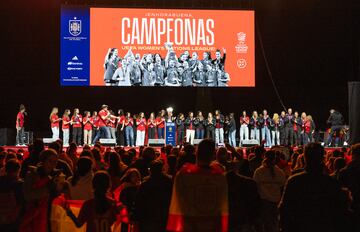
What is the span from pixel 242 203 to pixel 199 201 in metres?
0.77

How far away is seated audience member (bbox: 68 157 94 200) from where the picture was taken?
5.35 metres

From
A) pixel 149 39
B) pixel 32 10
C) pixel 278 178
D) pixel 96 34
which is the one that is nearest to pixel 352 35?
pixel 149 39

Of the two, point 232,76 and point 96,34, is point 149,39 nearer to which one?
point 96,34

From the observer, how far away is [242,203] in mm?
4828

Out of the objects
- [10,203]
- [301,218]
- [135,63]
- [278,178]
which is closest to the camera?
[301,218]

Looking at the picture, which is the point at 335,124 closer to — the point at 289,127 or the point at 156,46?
the point at 289,127

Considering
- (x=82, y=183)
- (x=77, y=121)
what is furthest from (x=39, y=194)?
(x=77, y=121)

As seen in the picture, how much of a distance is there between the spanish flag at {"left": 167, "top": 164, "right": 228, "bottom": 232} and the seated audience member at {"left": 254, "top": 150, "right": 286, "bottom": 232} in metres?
2.30

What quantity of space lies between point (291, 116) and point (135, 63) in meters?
6.87

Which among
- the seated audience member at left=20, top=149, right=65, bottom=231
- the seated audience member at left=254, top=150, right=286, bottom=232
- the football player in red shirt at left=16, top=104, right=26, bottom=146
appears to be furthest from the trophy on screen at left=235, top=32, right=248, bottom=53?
the seated audience member at left=20, top=149, right=65, bottom=231

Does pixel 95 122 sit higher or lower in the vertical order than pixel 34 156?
higher

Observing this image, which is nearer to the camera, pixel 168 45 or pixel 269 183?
pixel 269 183

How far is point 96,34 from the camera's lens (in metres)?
22.5

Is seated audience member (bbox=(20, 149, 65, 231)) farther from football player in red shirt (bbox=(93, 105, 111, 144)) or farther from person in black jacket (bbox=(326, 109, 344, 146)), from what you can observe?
person in black jacket (bbox=(326, 109, 344, 146))
